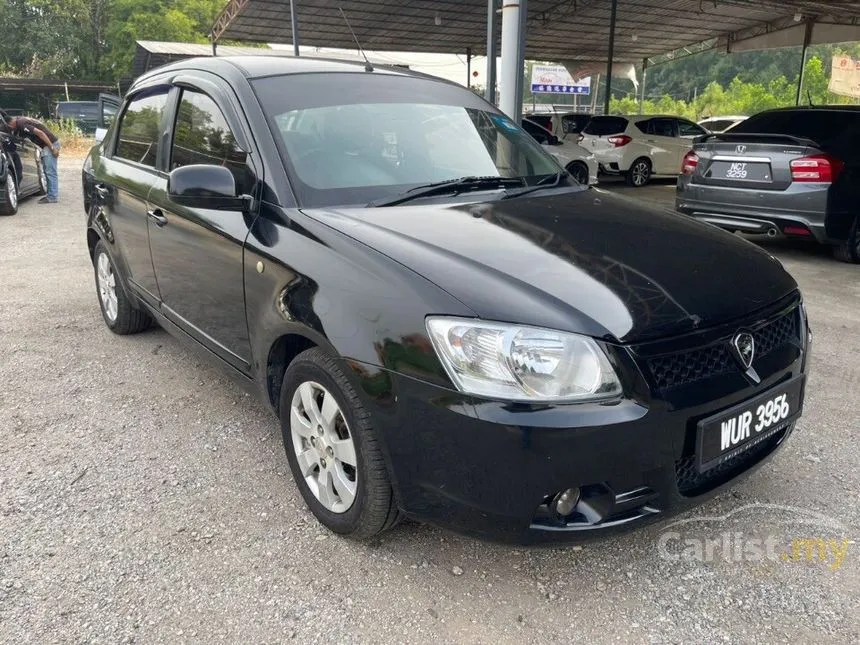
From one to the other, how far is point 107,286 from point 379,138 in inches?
104

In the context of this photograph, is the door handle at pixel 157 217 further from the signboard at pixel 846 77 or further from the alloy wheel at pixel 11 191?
the signboard at pixel 846 77

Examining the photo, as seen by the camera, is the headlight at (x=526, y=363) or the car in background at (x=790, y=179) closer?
the headlight at (x=526, y=363)

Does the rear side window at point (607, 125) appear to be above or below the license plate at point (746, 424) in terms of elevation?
above

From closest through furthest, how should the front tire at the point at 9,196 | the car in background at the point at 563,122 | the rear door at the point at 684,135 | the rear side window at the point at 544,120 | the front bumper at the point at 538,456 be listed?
the front bumper at the point at 538,456 < the front tire at the point at 9,196 < the rear door at the point at 684,135 < the car in background at the point at 563,122 < the rear side window at the point at 544,120

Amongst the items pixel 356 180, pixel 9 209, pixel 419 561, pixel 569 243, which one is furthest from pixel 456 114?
pixel 9 209

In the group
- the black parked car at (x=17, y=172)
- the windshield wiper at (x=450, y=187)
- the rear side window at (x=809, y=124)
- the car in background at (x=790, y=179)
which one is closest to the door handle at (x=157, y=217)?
the windshield wiper at (x=450, y=187)

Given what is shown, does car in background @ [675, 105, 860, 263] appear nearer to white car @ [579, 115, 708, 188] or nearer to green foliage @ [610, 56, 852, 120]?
white car @ [579, 115, 708, 188]

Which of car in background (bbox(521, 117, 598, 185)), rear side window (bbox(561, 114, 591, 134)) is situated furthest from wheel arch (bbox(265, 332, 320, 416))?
rear side window (bbox(561, 114, 591, 134))

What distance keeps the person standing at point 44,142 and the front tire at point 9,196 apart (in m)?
0.93

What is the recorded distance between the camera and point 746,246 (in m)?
2.77

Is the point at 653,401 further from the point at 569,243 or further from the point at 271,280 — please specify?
the point at 271,280

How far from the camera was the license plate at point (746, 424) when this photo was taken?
208 cm

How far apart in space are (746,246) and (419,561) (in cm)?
Answer: 175

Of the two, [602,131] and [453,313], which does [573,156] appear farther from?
[453,313]
